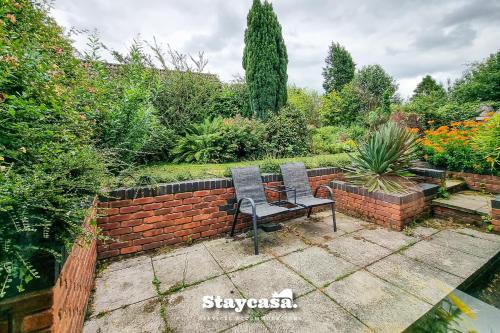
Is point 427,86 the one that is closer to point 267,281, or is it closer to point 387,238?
point 387,238

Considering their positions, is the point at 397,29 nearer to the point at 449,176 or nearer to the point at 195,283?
the point at 449,176

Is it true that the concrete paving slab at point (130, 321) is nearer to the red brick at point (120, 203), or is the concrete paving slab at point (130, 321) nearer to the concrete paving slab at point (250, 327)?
the concrete paving slab at point (250, 327)

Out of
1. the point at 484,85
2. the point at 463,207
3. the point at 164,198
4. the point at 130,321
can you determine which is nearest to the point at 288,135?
the point at 463,207

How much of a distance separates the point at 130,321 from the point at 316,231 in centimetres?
274

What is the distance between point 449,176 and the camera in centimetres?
535

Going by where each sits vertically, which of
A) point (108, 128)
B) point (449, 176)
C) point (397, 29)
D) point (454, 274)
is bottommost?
point (454, 274)

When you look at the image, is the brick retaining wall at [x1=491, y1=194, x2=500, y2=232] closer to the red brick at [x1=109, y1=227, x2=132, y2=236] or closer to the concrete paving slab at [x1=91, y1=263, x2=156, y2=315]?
the concrete paving slab at [x1=91, y1=263, x2=156, y2=315]

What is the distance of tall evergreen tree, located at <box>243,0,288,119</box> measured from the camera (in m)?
8.30

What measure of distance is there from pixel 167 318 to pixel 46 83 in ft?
6.73

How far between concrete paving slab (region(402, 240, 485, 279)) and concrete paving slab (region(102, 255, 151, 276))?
11.1 ft

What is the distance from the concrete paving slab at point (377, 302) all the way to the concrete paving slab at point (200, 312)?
966mm

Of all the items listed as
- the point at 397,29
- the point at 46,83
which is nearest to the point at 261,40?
the point at 397,29

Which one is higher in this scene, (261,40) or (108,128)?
(261,40)

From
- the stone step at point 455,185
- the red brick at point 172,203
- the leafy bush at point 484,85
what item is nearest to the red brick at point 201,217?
the red brick at point 172,203
